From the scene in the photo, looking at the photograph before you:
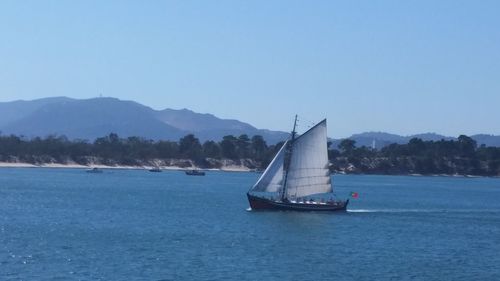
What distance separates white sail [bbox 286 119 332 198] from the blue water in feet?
10.6

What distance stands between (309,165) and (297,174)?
1.42m

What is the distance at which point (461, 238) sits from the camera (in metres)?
82.9

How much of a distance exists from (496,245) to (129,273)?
113 feet

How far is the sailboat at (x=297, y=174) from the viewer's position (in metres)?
99.3

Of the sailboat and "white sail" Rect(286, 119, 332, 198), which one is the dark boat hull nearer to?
the sailboat

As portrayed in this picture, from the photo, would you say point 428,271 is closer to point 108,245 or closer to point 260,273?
point 260,273

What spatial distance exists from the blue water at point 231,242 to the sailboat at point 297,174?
1.75 meters

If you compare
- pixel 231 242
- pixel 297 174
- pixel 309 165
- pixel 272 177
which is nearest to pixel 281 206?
pixel 272 177

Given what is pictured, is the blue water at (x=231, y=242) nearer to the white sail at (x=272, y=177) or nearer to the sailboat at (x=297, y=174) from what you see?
the sailboat at (x=297, y=174)

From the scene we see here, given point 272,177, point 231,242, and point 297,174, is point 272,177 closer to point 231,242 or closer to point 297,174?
point 297,174

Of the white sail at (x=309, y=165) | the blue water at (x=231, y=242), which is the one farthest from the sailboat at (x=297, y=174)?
the blue water at (x=231, y=242)

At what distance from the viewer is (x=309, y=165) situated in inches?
3915

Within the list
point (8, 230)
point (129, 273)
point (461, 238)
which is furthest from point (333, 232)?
point (129, 273)

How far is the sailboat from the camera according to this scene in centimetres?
9931
